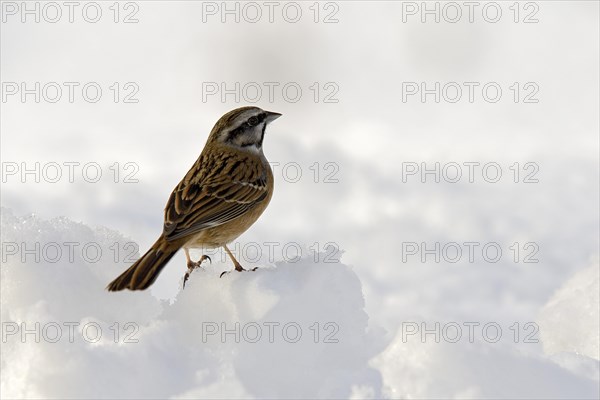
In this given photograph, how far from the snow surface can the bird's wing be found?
69 cm

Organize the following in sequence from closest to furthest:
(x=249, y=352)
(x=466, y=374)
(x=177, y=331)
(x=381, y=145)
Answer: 1. (x=466, y=374)
2. (x=249, y=352)
3. (x=177, y=331)
4. (x=381, y=145)

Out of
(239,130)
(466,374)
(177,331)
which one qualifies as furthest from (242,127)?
(466,374)

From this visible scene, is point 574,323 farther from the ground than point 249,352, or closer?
closer

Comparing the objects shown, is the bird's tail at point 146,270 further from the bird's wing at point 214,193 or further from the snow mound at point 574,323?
the snow mound at point 574,323

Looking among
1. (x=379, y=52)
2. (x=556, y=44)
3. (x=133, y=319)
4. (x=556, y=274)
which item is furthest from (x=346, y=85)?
(x=133, y=319)

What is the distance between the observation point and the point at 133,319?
502 centimetres

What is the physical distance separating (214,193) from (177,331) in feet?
5.59

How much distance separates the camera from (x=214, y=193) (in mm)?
6020

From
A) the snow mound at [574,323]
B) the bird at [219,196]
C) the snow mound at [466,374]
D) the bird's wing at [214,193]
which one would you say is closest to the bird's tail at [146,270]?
the bird at [219,196]

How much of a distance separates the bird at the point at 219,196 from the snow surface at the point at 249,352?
1.04 ft

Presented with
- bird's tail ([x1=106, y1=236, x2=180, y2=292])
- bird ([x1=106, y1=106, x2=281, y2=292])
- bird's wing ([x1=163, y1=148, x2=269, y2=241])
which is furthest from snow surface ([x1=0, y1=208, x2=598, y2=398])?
bird's wing ([x1=163, y1=148, x2=269, y2=241])

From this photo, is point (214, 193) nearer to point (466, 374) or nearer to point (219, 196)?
point (219, 196)

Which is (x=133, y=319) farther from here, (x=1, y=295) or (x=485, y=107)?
(x=485, y=107)

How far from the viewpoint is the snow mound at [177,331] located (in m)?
4.04
